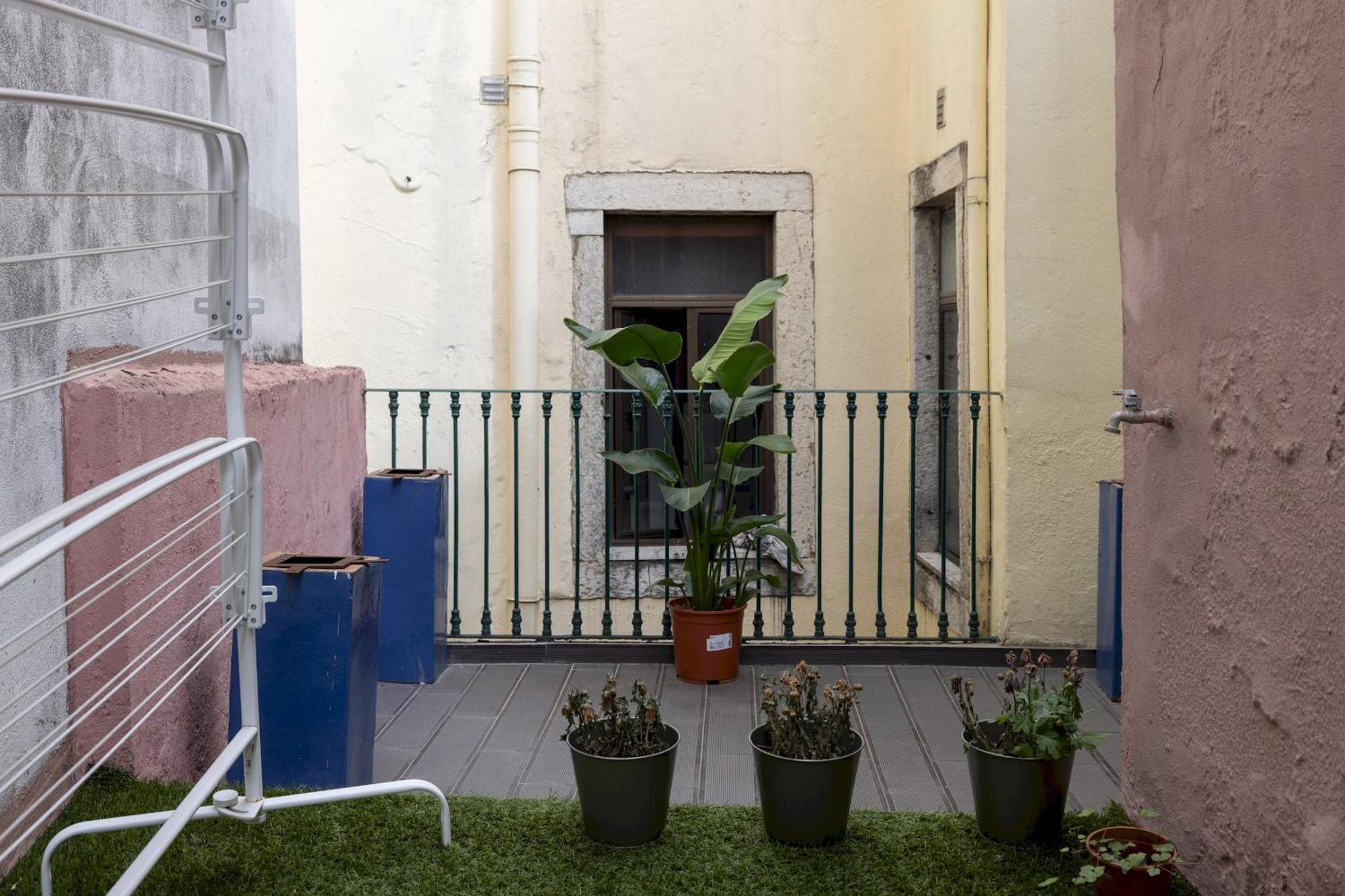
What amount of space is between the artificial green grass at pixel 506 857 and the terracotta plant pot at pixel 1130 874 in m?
0.12

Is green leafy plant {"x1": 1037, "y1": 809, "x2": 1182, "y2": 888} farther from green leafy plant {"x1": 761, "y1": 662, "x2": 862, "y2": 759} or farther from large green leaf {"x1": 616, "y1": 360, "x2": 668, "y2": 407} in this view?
large green leaf {"x1": 616, "y1": 360, "x2": 668, "y2": 407}

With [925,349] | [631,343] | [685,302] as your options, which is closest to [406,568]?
[631,343]

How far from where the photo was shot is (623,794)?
9.89 feet

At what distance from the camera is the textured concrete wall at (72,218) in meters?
2.76

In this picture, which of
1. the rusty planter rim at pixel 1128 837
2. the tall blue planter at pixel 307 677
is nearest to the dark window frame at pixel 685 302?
the tall blue planter at pixel 307 677

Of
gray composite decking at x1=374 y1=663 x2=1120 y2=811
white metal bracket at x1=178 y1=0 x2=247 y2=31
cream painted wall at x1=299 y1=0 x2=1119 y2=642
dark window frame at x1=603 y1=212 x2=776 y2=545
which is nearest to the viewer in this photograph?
white metal bracket at x1=178 y1=0 x2=247 y2=31

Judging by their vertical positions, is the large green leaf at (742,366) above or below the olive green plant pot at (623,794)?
above

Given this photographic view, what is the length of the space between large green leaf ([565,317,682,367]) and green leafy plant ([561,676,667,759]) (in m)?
1.89

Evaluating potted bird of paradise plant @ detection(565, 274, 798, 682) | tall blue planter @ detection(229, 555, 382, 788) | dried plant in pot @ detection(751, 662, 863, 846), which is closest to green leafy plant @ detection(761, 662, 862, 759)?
dried plant in pot @ detection(751, 662, 863, 846)

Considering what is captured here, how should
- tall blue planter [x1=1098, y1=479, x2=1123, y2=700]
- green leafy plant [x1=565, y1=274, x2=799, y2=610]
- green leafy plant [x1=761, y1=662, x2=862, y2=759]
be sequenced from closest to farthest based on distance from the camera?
1. green leafy plant [x1=761, y1=662, x2=862, y2=759]
2. tall blue planter [x1=1098, y1=479, x2=1123, y2=700]
3. green leafy plant [x1=565, y1=274, x2=799, y2=610]

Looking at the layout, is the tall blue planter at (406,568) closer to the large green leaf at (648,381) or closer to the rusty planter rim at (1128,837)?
the large green leaf at (648,381)

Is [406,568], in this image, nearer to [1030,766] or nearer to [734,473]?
[734,473]

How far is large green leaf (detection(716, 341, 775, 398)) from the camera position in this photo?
15.8 ft

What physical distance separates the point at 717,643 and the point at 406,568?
1212 millimetres
